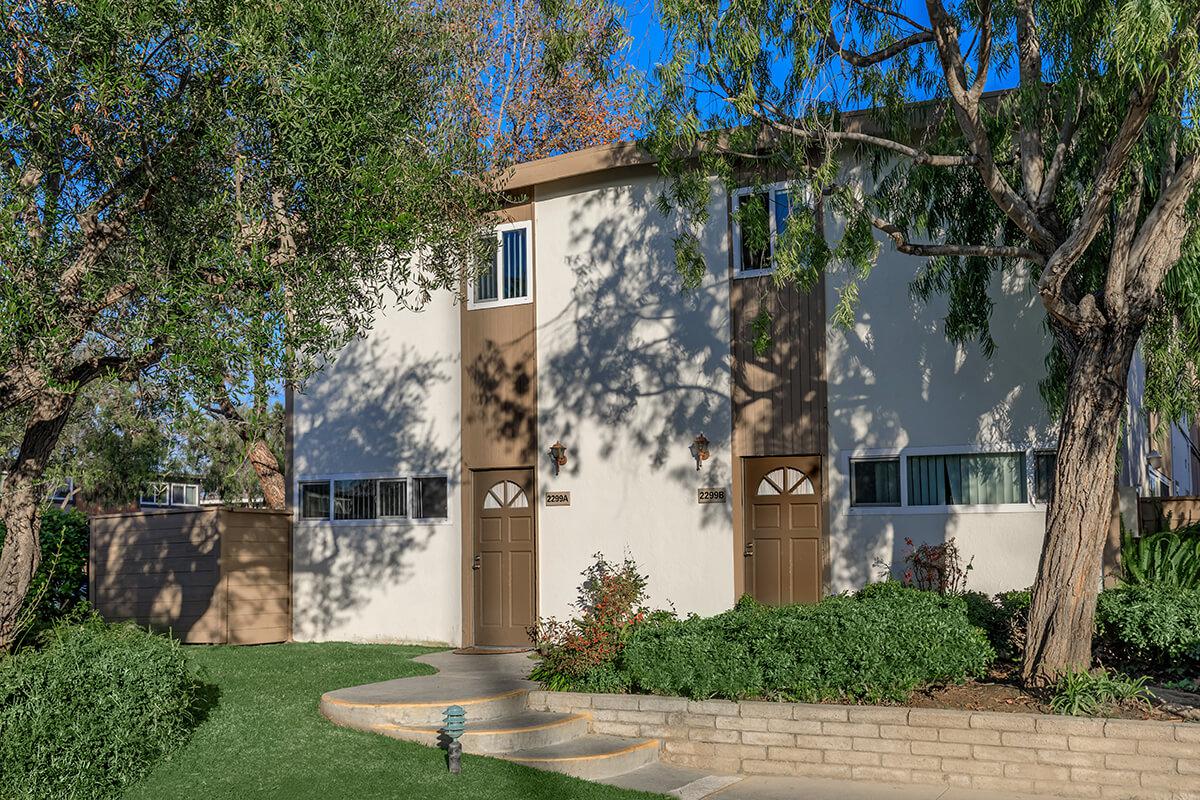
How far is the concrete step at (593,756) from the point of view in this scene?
8.69 meters

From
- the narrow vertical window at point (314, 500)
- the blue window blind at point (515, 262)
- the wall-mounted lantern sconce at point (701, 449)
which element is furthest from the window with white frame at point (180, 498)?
the wall-mounted lantern sconce at point (701, 449)

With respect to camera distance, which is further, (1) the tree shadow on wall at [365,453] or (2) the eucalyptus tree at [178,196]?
(1) the tree shadow on wall at [365,453]

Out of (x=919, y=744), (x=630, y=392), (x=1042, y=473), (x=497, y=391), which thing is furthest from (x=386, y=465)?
(x=919, y=744)

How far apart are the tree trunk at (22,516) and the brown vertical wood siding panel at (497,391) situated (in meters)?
6.25

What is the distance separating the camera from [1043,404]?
11.4m

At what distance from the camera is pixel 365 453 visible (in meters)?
15.4

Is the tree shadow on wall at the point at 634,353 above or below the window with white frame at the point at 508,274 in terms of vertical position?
below

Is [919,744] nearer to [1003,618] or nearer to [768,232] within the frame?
[1003,618]

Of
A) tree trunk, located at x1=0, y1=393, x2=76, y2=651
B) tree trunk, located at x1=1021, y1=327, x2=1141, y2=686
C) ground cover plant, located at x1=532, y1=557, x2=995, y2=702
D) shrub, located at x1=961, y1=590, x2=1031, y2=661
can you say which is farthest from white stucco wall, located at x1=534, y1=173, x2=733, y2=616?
tree trunk, located at x1=0, y1=393, x2=76, y2=651

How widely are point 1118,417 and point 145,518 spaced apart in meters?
12.1

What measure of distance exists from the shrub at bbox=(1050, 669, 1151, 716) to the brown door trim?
23.2 feet

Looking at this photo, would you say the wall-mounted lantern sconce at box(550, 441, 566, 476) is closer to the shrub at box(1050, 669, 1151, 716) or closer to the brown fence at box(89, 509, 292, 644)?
A: the brown fence at box(89, 509, 292, 644)

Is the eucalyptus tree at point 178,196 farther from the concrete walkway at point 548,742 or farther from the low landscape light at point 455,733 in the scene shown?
the concrete walkway at point 548,742

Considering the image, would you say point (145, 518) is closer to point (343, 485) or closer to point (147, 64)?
point (343, 485)
